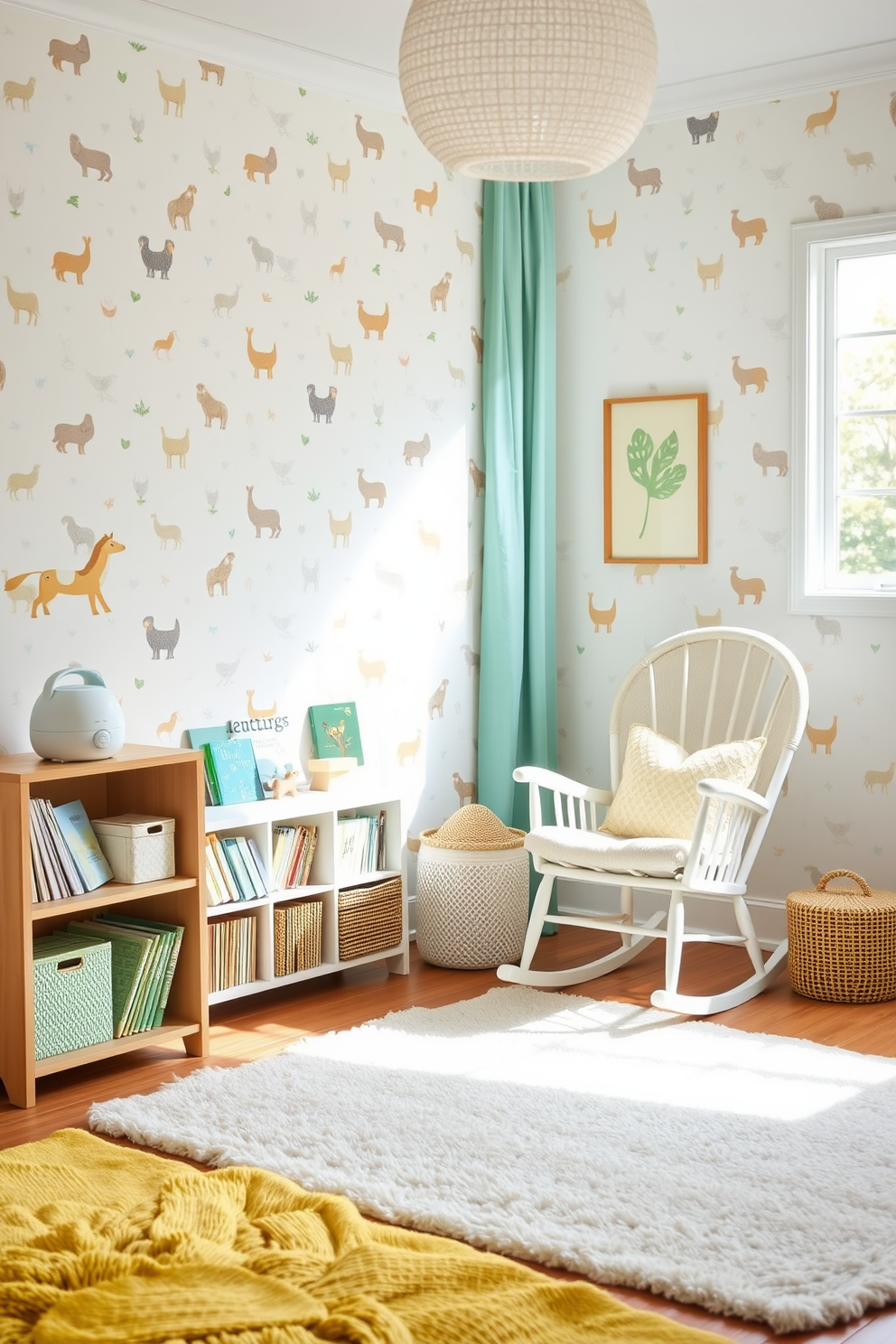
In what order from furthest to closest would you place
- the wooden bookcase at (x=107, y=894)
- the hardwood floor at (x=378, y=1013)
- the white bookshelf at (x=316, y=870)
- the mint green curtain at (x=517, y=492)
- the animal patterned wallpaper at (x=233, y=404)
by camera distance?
the mint green curtain at (x=517, y=492) < the white bookshelf at (x=316, y=870) < the animal patterned wallpaper at (x=233, y=404) < the hardwood floor at (x=378, y=1013) < the wooden bookcase at (x=107, y=894)

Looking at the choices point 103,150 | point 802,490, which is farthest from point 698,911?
point 103,150

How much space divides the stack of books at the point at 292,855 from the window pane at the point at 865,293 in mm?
2235

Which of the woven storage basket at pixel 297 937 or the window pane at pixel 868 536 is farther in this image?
the window pane at pixel 868 536

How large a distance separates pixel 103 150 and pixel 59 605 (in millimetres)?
1167

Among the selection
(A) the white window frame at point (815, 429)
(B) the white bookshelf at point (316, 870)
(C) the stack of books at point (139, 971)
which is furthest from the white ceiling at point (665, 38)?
(C) the stack of books at point (139, 971)

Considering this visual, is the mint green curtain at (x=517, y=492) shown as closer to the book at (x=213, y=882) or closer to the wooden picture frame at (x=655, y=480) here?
the wooden picture frame at (x=655, y=480)

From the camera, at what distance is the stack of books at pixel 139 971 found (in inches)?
136

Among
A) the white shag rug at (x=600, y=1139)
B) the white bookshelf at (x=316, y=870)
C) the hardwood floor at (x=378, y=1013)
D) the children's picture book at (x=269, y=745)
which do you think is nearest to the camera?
the white shag rug at (x=600, y=1139)

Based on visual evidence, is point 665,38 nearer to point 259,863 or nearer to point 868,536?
point 868,536

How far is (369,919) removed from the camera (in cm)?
419

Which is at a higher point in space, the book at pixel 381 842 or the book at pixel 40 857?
the book at pixel 40 857

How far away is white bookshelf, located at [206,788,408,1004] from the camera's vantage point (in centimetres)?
383

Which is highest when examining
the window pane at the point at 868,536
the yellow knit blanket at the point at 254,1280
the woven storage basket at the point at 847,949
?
the window pane at the point at 868,536

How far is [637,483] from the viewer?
15.7ft
